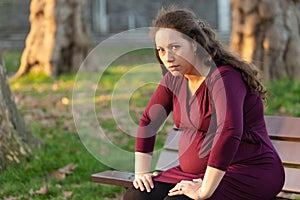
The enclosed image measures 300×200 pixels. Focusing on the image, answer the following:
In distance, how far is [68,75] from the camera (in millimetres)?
11711

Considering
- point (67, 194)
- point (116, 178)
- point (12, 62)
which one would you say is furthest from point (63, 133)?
point (12, 62)

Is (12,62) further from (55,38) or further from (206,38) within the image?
(206,38)

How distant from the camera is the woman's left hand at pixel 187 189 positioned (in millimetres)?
3021

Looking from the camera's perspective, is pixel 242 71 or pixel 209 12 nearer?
pixel 242 71

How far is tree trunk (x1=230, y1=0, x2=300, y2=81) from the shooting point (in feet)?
29.4

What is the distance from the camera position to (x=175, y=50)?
312 centimetres

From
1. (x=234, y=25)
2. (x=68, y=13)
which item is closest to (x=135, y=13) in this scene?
(x=68, y=13)

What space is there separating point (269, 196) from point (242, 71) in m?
0.65

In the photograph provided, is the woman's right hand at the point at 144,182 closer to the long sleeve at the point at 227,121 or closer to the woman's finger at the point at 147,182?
the woman's finger at the point at 147,182

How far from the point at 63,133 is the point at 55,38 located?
5269 mm

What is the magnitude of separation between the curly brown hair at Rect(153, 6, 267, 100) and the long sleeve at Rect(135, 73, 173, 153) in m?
0.33

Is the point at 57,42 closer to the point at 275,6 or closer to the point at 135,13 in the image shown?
the point at 275,6

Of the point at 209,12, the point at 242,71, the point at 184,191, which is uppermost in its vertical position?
the point at 242,71

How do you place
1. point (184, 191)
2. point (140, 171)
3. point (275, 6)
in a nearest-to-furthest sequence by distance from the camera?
point (184, 191) → point (140, 171) → point (275, 6)
